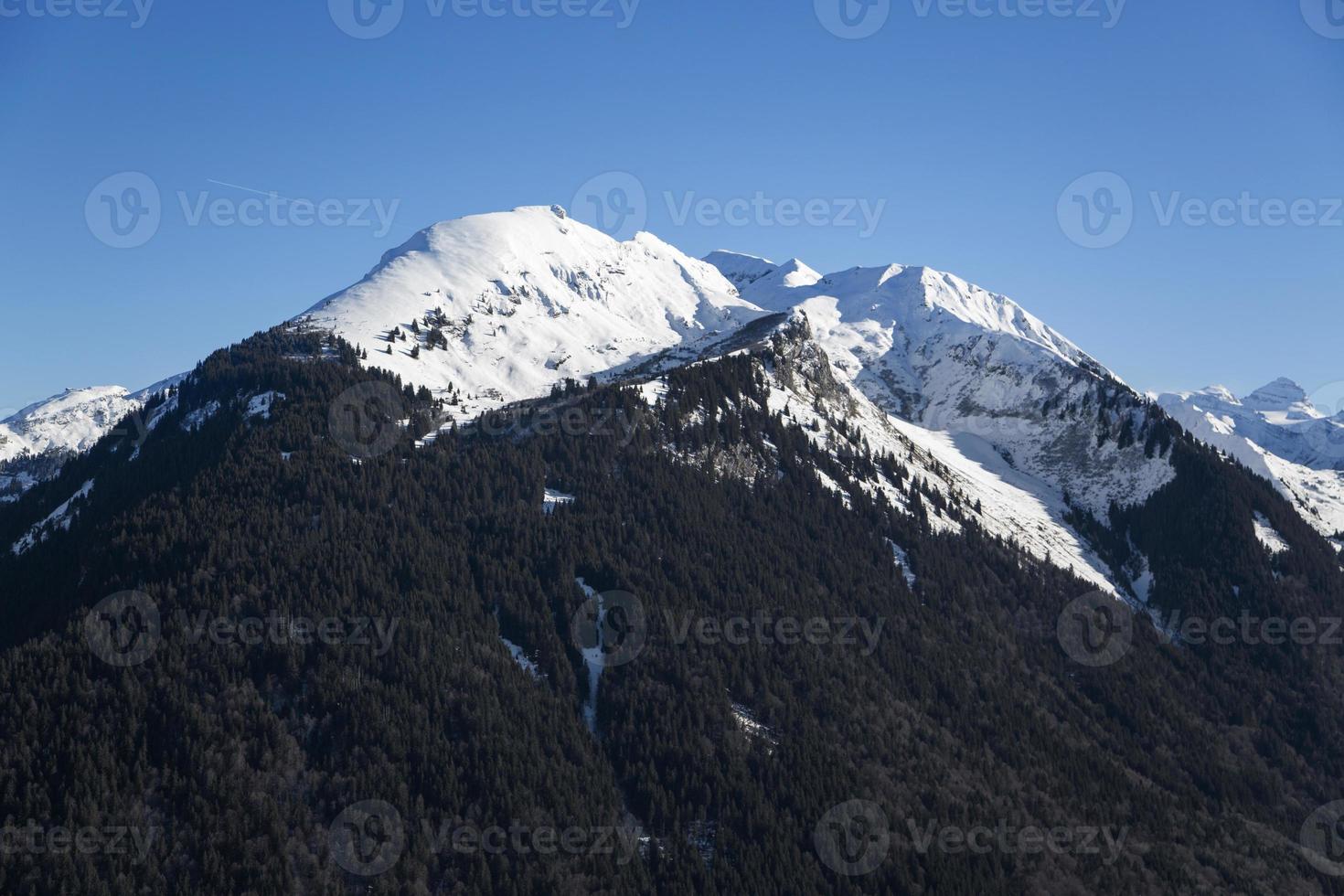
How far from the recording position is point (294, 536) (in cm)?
17025

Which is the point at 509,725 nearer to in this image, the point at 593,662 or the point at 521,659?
the point at 521,659

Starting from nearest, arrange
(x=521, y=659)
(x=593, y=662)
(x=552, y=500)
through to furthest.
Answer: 1. (x=521, y=659)
2. (x=593, y=662)
3. (x=552, y=500)

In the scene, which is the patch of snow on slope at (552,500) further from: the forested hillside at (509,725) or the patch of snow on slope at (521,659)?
the patch of snow on slope at (521,659)

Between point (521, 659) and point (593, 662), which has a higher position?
point (521, 659)

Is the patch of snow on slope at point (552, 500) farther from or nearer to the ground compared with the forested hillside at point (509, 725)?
farther from the ground

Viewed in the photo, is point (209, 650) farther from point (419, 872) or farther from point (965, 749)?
point (965, 749)

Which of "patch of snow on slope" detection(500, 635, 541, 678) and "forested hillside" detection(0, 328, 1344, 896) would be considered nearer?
"forested hillside" detection(0, 328, 1344, 896)

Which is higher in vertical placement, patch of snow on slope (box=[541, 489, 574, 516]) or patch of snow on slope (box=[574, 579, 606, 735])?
patch of snow on slope (box=[541, 489, 574, 516])

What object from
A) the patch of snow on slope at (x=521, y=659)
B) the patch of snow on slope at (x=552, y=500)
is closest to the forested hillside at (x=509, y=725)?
the patch of snow on slope at (x=521, y=659)

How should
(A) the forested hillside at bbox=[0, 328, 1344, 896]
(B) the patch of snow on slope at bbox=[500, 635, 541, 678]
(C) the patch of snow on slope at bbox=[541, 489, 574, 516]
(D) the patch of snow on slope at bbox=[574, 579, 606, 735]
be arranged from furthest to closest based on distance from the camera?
(C) the patch of snow on slope at bbox=[541, 489, 574, 516], (B) the patch of snow on slope at bbox=[500, 635, 541, 678], (D) the patch of snow on slope at bbox=[574, 579, 606, 735], (A) the forested hillside at bbox=[0, 328, 1344, 896]

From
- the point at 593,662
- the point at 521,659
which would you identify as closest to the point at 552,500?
the point at 593,662

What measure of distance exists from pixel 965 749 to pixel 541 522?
84.5 metres

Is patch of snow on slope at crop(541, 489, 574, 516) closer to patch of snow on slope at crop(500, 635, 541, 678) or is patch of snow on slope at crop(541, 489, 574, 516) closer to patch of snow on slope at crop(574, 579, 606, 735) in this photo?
patch of snow on slope at crop(574, 579, 606, 735)

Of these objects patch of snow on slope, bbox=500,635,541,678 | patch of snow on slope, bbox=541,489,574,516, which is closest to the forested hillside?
patch of snow on slope, bbox=500,635,541,678
